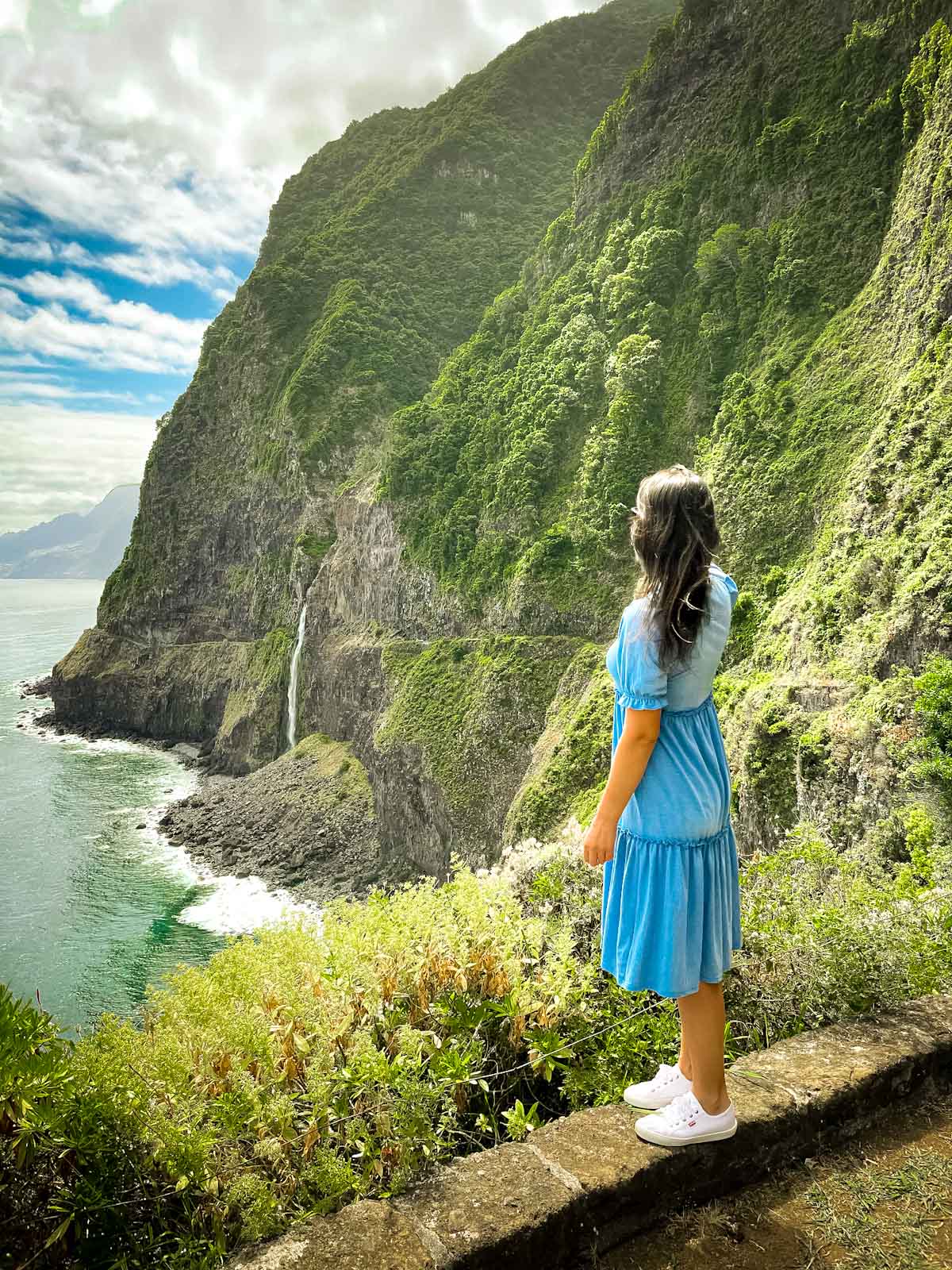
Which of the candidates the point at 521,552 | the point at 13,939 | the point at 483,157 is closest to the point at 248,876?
the point at 13,939

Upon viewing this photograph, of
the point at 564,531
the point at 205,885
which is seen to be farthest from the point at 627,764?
the point at 205,885

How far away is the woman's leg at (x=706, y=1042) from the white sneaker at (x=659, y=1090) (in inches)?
5.4

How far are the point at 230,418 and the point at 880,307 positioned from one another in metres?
58.6

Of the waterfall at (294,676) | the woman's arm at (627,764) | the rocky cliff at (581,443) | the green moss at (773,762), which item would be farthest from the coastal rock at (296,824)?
the woman's arm at (627,764)

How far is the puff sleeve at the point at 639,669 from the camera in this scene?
9.68 feet

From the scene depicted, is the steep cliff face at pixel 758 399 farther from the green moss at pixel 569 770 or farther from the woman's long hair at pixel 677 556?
the woman's long hair at pixel 677 556

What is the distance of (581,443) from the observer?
3725cm

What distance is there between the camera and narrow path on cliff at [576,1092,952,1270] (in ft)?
8.72

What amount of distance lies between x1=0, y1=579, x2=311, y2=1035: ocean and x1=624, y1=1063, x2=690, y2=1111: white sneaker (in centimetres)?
1692

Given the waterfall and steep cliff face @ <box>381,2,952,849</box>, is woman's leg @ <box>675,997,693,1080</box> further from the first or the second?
the waterfall

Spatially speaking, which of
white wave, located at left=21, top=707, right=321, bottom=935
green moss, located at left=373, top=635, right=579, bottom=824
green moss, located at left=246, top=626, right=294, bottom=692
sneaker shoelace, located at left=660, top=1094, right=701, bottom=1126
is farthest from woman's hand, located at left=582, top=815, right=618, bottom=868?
green moss, located at left=246, top=626, right=294, bottom=692

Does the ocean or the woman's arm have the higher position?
the woman's arm

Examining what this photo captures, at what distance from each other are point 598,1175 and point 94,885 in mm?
38936

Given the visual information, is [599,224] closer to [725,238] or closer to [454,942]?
[725,238]
